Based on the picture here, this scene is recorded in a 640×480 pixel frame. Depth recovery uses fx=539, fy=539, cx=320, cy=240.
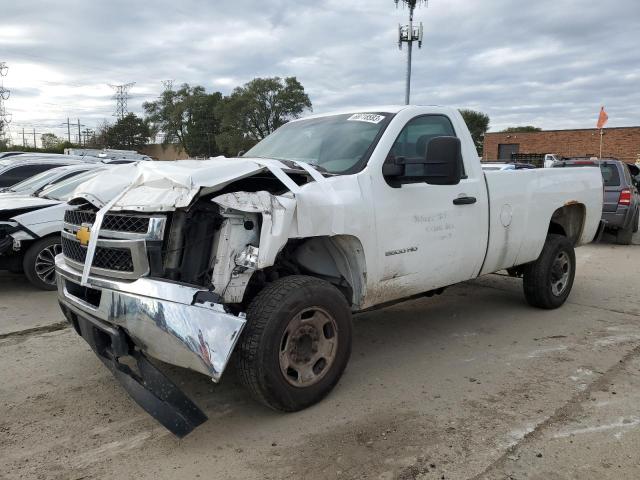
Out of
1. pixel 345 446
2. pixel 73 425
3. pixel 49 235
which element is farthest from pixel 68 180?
pixel 345 446

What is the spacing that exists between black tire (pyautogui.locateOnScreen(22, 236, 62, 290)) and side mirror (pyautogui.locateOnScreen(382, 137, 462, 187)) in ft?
16.5

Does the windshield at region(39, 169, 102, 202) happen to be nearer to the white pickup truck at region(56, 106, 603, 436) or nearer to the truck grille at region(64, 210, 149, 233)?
the white pickup truck at region(56, 106, 603, 436)

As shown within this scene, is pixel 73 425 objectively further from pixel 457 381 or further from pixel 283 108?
pixel 283 108

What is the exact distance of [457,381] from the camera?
13.6 ft

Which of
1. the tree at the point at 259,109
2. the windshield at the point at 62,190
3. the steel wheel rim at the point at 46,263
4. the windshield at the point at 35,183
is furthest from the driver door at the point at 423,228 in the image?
the tree at the point at 259,109

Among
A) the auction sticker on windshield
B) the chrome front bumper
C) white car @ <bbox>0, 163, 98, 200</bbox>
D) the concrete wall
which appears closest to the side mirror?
the auction sticker on windshield

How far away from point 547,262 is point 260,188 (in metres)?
3.69

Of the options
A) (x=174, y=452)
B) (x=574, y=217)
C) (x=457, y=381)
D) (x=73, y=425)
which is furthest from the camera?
(x=574, y=217)

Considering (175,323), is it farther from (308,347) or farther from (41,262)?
(41,262)

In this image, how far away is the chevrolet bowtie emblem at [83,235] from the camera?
136 inches

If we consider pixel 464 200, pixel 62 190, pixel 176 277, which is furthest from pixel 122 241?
pixel 62 190

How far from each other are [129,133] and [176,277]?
7911 centimetres

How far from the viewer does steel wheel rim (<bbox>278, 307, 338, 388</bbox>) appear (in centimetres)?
338

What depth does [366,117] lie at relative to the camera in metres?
4.46
